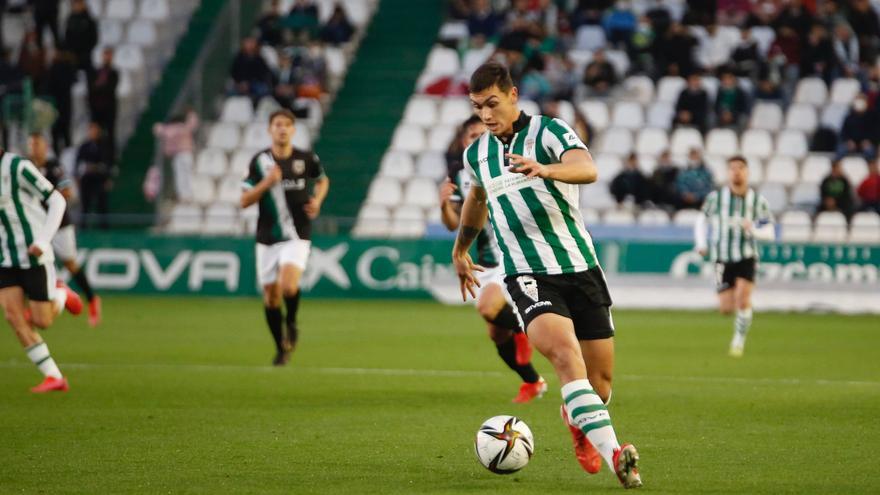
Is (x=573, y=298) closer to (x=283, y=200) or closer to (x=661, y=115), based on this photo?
(x=283, y=200)

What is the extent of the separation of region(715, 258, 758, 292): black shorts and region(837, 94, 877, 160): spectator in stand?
8561 millimetres

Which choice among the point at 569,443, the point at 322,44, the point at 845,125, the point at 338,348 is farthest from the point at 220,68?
the point at 569,443

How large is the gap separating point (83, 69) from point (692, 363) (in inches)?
704

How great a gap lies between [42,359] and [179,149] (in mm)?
15280

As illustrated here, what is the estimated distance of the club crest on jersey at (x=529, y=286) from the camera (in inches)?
307

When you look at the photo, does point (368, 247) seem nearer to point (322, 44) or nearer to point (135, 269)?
point (135, 269)

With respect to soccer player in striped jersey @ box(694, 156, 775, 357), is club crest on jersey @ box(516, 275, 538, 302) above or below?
above

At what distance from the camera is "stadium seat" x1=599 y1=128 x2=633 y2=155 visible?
26578 mm

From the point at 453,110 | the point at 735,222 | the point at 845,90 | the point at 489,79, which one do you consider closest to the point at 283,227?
the point at 735,222

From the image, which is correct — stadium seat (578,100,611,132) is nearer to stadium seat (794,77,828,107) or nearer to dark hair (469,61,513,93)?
stadium seat (794,77,828,107)

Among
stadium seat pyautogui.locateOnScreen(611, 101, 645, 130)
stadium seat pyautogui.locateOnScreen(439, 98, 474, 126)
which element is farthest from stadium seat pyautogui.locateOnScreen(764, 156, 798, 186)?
stadium seat pyautogui.locateOnScreen(439, 98, 474, 126)

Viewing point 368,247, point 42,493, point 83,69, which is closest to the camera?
point 42,493

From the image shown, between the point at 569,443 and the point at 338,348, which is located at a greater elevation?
the point at 569,443

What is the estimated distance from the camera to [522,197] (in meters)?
7.89
